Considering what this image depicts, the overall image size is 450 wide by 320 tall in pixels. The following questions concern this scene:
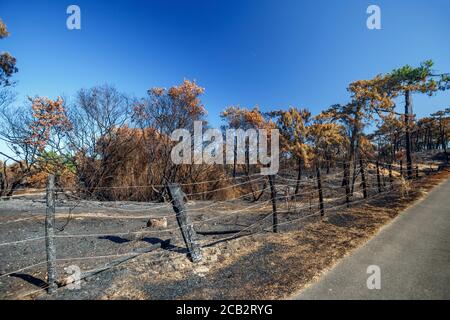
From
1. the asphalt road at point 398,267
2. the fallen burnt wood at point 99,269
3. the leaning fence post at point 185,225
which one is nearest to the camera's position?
the asphalt road at point 398,267

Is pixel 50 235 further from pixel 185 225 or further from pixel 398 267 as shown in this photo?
pixel 398 267

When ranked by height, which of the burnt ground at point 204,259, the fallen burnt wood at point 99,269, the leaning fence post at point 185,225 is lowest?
the burnt ground at point 204,259

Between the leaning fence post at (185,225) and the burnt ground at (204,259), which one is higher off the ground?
the leaning fence post at (185,225)

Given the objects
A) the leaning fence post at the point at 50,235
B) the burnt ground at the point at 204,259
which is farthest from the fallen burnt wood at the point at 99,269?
the leaning fence post at the point at 50,235

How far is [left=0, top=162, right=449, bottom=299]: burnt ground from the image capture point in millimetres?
3211

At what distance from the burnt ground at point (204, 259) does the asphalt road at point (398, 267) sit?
0.72 feet

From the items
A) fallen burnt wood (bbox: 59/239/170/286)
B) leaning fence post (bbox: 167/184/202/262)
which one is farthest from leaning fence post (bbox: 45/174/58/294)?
leaning fence post (bbox: 167/184/202/262)

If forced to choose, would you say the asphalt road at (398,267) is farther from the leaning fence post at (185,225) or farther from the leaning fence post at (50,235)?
the leaning fence post at (50,235)

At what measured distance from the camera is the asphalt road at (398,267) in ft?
9.63

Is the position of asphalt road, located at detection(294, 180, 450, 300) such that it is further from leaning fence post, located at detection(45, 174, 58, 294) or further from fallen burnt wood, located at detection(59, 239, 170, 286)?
leaning fence post, located at detection(45, 174, 58, 294)

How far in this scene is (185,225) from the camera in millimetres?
4328

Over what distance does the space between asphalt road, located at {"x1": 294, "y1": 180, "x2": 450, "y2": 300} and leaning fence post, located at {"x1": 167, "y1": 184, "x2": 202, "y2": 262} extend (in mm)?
1894

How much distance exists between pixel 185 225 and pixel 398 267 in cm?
346

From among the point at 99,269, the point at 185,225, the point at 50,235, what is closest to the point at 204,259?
the point at 185,225
